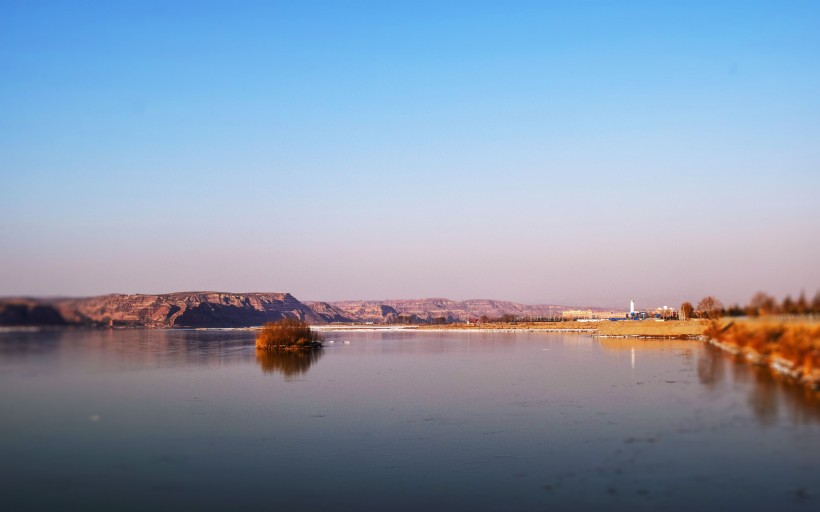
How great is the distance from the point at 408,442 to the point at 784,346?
69.4 feet

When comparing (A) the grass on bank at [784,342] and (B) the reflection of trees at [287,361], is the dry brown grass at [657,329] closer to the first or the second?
(A) the grass on bank at [784,342]

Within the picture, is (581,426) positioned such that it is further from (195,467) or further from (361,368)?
(361,368)

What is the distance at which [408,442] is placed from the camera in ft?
55.9

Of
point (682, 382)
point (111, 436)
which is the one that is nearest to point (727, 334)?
point (682, 382)

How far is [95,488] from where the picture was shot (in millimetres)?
13508

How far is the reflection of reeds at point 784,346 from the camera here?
2410cm

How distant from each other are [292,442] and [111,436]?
5426 mm

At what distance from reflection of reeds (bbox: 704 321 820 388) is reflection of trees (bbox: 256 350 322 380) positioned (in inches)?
898

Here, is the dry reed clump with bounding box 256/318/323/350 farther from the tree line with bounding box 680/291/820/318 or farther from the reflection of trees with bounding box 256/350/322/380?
the tree line with bounding box 680/291/820/318

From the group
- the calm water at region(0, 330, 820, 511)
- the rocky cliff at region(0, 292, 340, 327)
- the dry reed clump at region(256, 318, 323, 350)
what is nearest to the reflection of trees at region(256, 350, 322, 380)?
the dry reed clump at region(256, 318, 323, 350)

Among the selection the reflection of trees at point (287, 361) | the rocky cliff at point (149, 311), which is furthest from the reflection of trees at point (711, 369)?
the rocky cliff at point (149, 311)

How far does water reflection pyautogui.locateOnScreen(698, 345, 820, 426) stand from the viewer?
1838cm

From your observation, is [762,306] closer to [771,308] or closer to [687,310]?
[771,308]

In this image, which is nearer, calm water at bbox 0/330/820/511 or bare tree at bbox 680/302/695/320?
calm water at bbox 0/330/820/511
